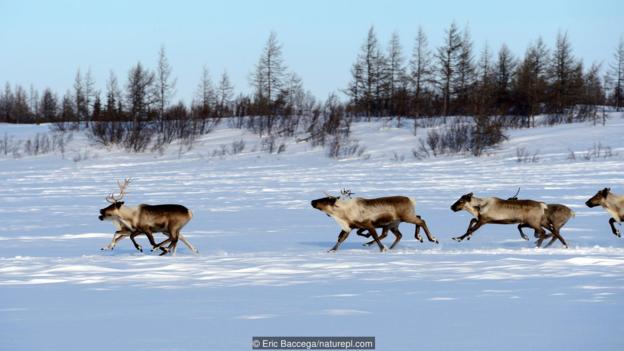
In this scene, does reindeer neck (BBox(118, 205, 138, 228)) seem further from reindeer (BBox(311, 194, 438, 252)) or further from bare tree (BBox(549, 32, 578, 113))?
bare tree (BBox(549, 32, 578, 113))

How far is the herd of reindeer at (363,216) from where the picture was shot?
12.5 meters

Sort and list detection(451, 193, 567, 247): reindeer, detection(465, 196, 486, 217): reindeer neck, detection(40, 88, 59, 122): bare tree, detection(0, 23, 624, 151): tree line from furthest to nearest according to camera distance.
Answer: detection(40, 88, 59, 122): bare tree
detection(0, 23, 624, 151): tree line
detection(465, 196, 486, 217): reindeer neck
detection(451, 193, 567, 247): reindeer

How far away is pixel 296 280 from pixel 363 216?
401cm

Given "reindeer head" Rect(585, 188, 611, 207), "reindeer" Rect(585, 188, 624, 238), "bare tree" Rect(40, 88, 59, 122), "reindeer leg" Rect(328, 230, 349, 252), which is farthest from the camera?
"bare tree" Rect(40, 88, 59, 122)

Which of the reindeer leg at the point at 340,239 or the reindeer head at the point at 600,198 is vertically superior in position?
the reindeer head at the point at 600,198

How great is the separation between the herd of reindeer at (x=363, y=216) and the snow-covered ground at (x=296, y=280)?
0.40m

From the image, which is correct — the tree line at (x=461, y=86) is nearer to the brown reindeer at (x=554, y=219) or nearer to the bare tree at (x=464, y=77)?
the bare tree at (x=464, y=77)

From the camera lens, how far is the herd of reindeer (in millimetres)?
12500

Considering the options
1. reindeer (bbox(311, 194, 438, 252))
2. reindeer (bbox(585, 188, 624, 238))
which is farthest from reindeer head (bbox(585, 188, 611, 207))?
reindeer (bbox(311, 194, 438, 252))

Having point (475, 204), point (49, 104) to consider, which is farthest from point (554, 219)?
point (49, 104)

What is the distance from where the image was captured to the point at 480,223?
13.3 metres

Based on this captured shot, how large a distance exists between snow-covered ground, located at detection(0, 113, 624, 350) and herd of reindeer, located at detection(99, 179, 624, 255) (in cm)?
40

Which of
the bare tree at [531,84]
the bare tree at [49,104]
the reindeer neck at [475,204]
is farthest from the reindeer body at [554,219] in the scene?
the bare tree at [49,104]

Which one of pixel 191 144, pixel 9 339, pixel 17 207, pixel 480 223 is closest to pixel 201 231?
pixel 480 223
